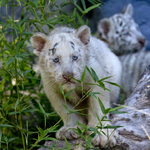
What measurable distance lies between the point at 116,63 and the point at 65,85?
1.08 meters

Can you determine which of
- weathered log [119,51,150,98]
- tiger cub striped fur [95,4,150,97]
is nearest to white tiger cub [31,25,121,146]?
weathered log [119,51,150,98]

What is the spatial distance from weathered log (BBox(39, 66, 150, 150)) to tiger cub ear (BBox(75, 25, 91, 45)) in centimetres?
73

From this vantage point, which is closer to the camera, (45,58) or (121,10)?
(45,58)

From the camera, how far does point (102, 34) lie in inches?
212

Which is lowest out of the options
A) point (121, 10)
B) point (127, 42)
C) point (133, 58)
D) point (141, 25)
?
point (133, 58)

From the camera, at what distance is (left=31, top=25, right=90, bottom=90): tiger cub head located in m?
1.96

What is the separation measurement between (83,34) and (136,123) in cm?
95

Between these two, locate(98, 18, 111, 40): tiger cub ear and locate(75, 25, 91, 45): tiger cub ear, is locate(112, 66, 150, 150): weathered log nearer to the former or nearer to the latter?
locate(75, 25, 91, 45): tiger cub ear

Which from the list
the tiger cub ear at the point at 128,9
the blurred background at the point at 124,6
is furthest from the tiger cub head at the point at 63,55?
the blurred background at the point at 124,6

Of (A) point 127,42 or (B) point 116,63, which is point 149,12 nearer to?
(A) point 127,42

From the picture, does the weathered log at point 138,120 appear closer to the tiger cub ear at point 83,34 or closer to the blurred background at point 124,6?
the tiger cub ear at point 83,34

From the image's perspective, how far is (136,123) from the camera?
7.11 feet

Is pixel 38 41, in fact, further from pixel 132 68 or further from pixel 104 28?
pixel 104 28

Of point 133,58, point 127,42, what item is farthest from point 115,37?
point 133,58
